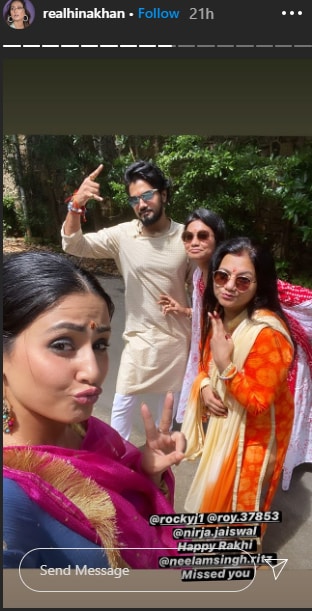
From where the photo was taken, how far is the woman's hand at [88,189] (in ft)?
4.23

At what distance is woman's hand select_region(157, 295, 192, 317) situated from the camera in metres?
1.36

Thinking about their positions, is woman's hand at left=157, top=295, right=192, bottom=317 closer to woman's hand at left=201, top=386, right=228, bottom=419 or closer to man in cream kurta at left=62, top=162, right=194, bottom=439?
man in cream kurta at left=62, top=162, right=194, bottom=439

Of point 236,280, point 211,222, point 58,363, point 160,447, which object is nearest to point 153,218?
point 211,222

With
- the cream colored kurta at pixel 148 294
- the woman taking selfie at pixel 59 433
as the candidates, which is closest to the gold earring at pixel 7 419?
the woman taking selfie at pixel 59 433

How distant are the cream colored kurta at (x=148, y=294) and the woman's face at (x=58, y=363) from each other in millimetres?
255

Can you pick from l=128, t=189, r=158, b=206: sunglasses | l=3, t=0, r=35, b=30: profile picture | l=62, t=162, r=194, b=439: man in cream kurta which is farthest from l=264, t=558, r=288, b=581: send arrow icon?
l=3, t=0, r=35, b=30: profile picture

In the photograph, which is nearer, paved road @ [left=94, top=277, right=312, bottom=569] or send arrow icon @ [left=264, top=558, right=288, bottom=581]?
paved road @ [left=94, top=277, right=312, bottom=569]

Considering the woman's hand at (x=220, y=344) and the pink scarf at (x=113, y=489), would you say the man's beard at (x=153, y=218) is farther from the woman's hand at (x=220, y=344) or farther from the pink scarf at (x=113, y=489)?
the pink scarf at (x=113, y=489)

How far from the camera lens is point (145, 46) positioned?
3.71ft

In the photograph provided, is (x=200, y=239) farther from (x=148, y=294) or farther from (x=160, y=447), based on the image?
(x=160, y=447)

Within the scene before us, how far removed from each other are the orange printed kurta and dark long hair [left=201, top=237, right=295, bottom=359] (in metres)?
0.03

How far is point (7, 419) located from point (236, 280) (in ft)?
2.32

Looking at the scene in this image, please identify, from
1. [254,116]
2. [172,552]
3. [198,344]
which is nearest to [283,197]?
[254,116]

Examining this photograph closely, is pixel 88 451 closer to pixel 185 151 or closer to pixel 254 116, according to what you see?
pixel 185 151
